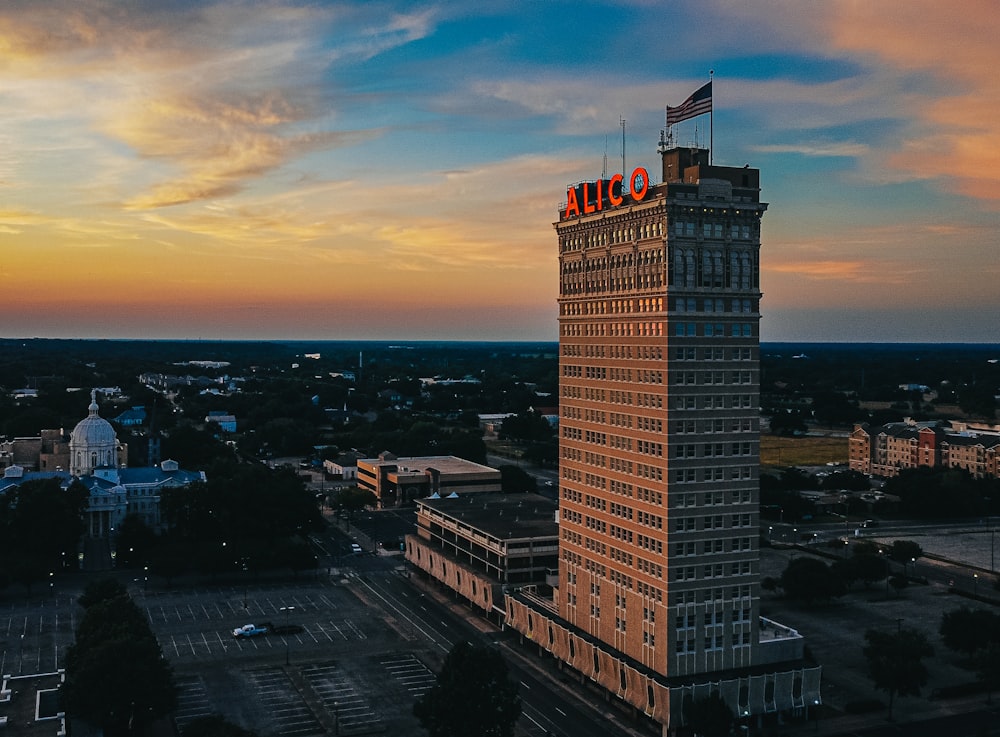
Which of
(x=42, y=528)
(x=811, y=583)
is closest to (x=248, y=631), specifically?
(x=42, y=528)

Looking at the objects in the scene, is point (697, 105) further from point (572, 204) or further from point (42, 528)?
point (42, 528)

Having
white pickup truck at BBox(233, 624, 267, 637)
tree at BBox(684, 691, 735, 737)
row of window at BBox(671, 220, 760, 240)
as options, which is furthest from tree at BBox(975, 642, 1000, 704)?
white pickup truck at BBox(233, 624, 267, 637)

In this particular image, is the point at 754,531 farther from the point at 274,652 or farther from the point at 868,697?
the point at 274,652

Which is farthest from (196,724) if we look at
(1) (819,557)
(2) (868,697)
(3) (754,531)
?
(1) (819,557)

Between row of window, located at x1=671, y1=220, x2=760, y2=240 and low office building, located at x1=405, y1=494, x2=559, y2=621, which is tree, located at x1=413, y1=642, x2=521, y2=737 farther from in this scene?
row of window, located at x1=671, y1=220, x2=760, y2=240

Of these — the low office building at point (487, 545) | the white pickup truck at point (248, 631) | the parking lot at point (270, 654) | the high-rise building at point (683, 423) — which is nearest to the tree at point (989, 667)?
the high-rise building at point (683, 423)

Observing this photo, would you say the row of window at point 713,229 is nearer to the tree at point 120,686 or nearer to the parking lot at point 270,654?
the parking lot at point 270,654
